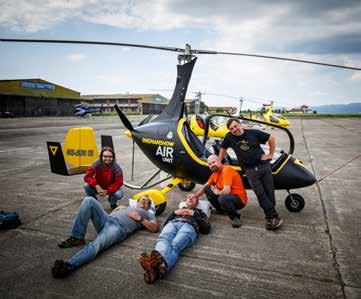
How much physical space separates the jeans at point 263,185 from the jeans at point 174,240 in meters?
1.23

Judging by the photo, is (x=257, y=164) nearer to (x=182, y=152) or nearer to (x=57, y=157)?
(x=182, y=152)

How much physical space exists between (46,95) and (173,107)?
179 ft

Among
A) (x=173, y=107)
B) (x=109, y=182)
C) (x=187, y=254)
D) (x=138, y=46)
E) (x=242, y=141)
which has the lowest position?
(x=187, y=254)

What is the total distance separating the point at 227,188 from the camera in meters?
4.30

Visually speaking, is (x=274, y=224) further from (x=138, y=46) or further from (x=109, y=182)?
(x=138, y=46)

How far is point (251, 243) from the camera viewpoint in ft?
12.5

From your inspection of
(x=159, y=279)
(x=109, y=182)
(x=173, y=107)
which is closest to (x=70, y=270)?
(x=159, y=279)

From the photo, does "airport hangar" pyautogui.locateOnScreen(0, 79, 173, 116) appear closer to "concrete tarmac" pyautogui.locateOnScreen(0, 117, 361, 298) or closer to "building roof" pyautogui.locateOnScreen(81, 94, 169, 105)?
"building roof" pyautogui.locateOnScreen(81, 94, 169, 105)

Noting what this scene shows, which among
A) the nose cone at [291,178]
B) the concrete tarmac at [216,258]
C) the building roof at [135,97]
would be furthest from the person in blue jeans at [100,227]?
the building roof at [135,97]

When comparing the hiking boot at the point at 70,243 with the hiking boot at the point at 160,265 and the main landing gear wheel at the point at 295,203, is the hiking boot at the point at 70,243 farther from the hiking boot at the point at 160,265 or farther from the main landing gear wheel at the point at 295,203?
the main landing gear wheel at the point at 295,203

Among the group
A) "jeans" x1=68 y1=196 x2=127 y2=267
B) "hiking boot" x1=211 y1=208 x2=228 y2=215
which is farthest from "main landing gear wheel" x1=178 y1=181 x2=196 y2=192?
"jeans" x1=68 y1=196 x2=127 y2=267

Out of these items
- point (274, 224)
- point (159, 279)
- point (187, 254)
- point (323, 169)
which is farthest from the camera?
point (323, 169)

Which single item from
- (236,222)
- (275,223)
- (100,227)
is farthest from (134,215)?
(275,223)

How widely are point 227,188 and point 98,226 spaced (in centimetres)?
193
